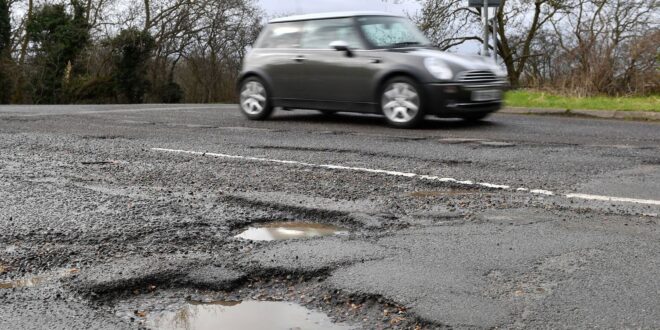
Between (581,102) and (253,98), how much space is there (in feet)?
21.6

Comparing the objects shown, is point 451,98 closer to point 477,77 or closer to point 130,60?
point 477,77

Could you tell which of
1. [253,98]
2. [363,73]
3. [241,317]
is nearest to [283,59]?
[253,98]

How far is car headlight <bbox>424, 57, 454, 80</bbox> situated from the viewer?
974 cm

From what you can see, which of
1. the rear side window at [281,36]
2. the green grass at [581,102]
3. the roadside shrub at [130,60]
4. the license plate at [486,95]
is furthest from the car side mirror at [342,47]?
the roadside shrub at [130,60]

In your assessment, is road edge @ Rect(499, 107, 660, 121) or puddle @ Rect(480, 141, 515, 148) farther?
road edge @ Rect(499, 107, 660, 121)

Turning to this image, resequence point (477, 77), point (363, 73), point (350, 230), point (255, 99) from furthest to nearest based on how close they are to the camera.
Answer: point (255, 99), point (363, 73), point (477, 77), point (350, 230)

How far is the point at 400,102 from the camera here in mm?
10062

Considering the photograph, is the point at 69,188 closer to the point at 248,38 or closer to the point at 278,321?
the point at 278,321

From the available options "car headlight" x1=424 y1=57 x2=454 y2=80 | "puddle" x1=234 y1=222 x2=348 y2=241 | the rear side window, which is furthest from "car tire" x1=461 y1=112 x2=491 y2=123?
"puddle" x1=234 y1=222 x2=348 y2=241

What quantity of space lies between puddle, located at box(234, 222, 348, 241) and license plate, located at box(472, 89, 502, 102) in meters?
5.94

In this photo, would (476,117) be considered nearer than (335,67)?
No

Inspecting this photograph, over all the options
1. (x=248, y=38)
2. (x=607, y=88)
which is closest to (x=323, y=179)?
(x=607, y=88)

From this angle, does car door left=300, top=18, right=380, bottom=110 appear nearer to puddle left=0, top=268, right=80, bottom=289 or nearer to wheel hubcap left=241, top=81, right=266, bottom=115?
wheel hubcap left=241, top=81, right=266, bottom=115

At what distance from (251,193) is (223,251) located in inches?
62.7
